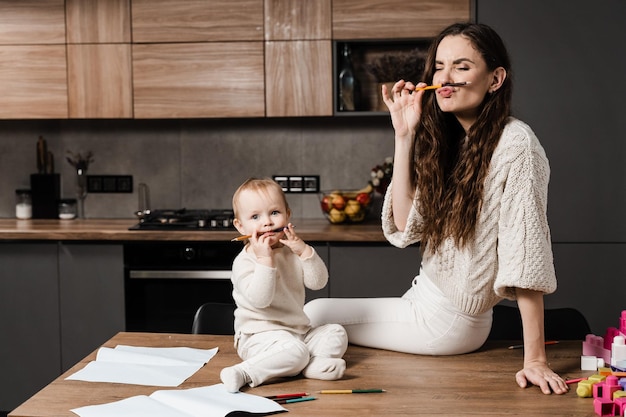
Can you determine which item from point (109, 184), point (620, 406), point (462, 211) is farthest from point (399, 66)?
point (620, 406)

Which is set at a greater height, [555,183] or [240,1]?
[240,1]

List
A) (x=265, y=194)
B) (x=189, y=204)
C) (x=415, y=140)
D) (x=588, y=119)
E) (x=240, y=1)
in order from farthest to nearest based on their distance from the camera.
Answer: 1. (x=189, y=204)
2. (x=240, y=1)
3. (x=588, y=119)
4. (x=415, y=140)
5. (x=265, y=194)

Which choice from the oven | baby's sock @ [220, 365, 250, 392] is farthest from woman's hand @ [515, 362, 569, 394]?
the oven

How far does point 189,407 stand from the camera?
1715mm

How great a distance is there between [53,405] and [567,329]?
58.0 inches

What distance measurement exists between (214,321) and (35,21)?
2130 millimetres

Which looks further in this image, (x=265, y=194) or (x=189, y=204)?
(x=189, y=204)

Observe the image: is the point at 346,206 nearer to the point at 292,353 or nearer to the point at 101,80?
the point at 101,80

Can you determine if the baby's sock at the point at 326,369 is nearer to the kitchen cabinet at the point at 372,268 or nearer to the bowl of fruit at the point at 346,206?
the kitchen cabinet at the point at 372,268

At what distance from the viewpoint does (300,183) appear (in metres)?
4.30

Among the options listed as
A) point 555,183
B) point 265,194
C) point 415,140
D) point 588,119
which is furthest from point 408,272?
point 265,194

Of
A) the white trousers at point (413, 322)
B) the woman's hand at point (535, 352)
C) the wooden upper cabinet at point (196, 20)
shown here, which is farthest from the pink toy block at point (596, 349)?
the wooden upper cabinet at point (196, 20)

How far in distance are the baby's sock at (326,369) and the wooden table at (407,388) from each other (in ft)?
0.05

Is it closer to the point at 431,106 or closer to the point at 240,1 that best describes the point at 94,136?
the point at 240,1
